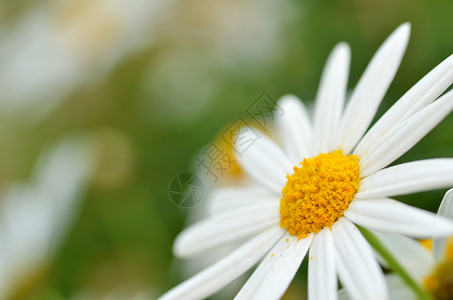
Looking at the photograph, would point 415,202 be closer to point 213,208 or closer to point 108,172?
point 213,208

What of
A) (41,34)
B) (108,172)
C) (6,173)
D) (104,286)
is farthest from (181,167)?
(41,34)

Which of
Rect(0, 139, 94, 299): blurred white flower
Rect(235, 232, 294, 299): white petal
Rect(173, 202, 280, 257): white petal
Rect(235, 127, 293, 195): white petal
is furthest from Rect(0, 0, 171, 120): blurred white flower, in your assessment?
Rect(235, 232, 294, 299): white petal

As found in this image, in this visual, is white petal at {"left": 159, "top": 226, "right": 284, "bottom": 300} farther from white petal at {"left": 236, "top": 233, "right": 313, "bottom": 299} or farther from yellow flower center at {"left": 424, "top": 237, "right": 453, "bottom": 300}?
yellow flower center at {"left": 424, "top": 237, "right": 453, "bottom": 300}

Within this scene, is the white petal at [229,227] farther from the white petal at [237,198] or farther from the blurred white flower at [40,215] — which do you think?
the blurred white flower at [40,215]

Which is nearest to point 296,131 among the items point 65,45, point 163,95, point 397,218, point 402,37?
point 402,37

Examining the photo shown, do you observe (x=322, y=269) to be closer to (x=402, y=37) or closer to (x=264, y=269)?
(x=264, y=269)

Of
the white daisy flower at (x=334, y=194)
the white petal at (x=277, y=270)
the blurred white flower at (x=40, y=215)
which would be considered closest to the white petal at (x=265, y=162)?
the white daisy flower at (x=334, y=194)
